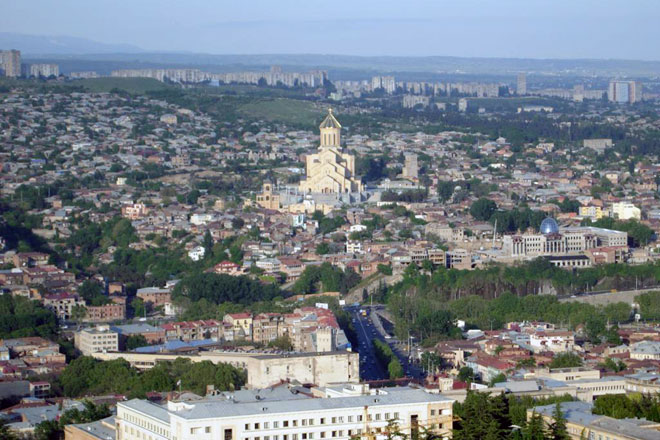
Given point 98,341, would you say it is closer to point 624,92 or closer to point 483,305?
point 483,305

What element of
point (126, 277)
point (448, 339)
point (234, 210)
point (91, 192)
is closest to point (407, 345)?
point (448, 339)

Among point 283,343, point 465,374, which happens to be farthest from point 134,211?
point 465,374

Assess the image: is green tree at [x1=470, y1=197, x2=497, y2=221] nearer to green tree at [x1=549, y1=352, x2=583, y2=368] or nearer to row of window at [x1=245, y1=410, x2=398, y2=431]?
green tree at [x1=549, y1=352, x2=583, y2=368]

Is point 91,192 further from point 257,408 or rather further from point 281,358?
point 257,408

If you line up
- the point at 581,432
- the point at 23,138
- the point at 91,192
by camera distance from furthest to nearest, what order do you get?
the point at 23,138 < the point at 91,192 < the point at 581,432

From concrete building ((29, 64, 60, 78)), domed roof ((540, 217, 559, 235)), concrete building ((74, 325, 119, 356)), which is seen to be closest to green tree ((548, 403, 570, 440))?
concrete building ((74, 325, 119, 356))

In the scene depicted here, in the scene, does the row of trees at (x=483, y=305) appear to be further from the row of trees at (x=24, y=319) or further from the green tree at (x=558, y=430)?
the green tree at (x=558, y=430)
